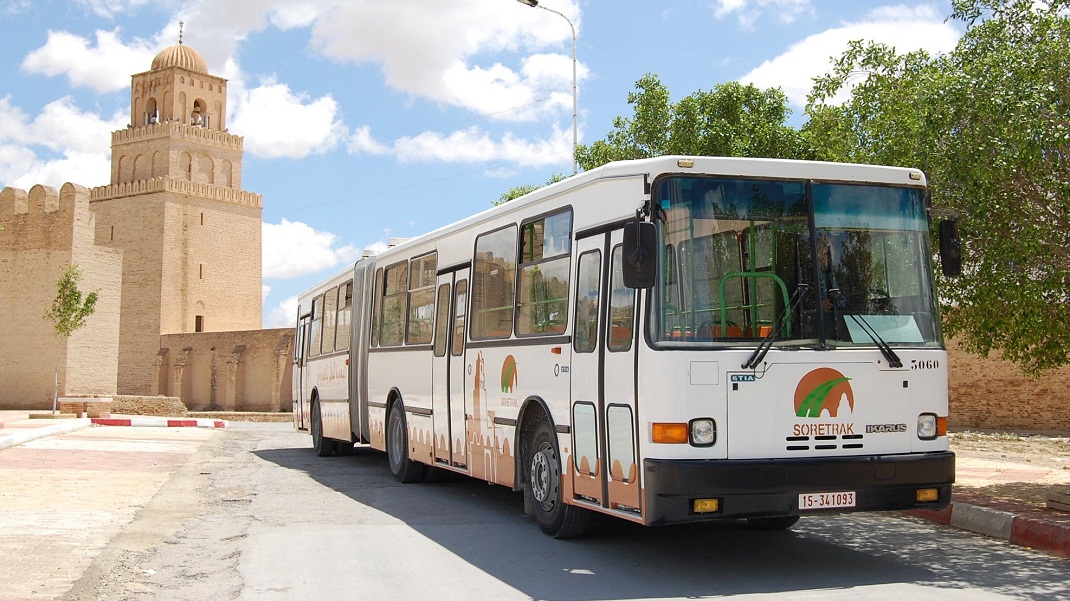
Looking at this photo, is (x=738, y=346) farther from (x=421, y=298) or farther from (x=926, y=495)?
(x=421, y=298)

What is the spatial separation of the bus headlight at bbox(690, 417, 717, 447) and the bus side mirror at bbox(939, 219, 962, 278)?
2195 mm

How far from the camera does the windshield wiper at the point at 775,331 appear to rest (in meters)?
6.91

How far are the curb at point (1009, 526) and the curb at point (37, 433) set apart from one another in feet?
47.8

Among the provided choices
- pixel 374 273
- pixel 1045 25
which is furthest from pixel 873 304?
pixel 374 273

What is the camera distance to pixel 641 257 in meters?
6.84

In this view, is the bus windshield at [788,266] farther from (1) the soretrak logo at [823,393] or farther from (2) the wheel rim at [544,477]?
(2) the wheel rim at [544,477]

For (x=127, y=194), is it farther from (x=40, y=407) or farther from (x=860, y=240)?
(x=860, y=240)

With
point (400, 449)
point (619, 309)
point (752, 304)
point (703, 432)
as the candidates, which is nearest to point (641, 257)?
point (619, 309)

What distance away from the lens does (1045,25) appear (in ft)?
32.9

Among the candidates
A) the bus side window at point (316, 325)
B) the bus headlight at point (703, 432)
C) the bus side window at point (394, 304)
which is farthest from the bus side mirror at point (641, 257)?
the bus side window at point (316, 325)

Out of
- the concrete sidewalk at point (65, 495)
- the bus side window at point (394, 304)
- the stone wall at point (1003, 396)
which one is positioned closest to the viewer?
the concrete sidewalk at point (65, 495)

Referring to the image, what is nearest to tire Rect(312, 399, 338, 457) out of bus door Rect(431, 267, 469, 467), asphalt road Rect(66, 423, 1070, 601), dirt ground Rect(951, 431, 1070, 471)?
asphalt road Rect(66, 423, 1070, 601)

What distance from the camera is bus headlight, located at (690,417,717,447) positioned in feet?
22.4

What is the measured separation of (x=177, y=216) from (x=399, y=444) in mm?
60457
